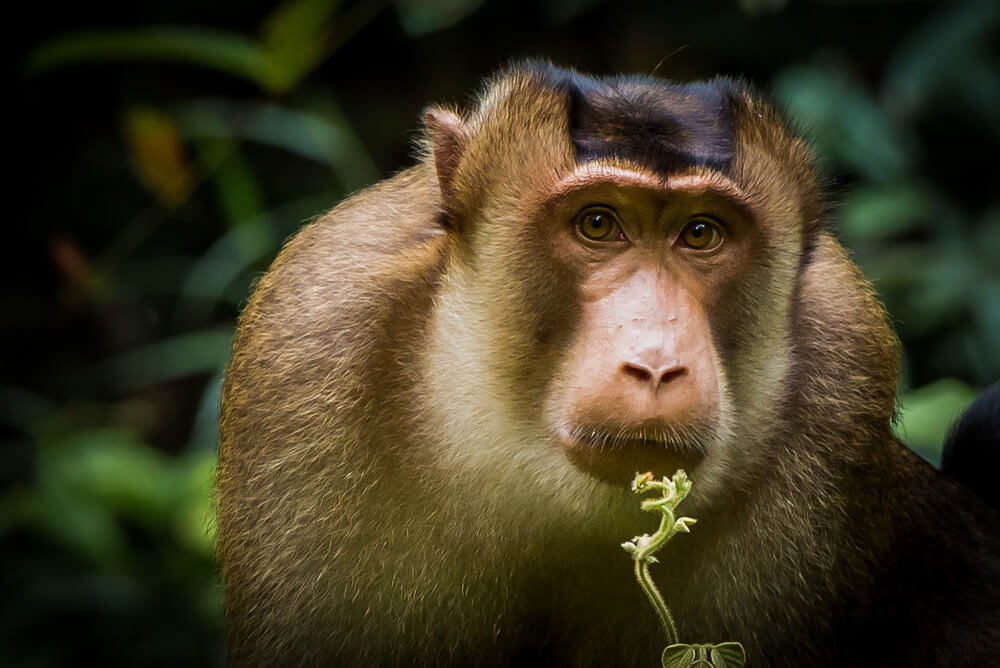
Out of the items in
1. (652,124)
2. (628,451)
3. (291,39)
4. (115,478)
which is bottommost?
(115,478)

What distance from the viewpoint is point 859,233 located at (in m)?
4.74

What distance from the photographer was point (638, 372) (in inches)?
73.9

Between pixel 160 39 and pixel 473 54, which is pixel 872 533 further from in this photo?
pixel 473 54

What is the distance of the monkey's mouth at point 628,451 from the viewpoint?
192cm

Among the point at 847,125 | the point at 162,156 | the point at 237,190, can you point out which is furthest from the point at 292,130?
the point at 847,125

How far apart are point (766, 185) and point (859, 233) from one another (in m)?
2.65

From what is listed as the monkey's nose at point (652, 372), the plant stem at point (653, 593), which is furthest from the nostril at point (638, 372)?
the plant stem at point (653, 593)

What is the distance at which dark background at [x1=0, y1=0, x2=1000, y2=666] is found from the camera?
14.1 ft

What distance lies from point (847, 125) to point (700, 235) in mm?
3013

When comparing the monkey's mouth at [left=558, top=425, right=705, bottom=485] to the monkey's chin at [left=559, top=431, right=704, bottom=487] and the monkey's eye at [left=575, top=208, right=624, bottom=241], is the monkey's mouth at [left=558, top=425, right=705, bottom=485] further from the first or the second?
the monkey's eye at [left=575, top=208, right=624, bottom=241]

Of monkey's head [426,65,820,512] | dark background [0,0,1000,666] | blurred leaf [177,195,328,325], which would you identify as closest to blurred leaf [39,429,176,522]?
dark background [0,0,1000,666]

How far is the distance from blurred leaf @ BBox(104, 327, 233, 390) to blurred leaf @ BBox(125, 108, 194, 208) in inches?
21.4

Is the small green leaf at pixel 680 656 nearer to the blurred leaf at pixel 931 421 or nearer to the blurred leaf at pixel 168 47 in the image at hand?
the blurred leaf at pixel 931 421

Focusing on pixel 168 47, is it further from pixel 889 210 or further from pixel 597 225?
pixel 889 210
